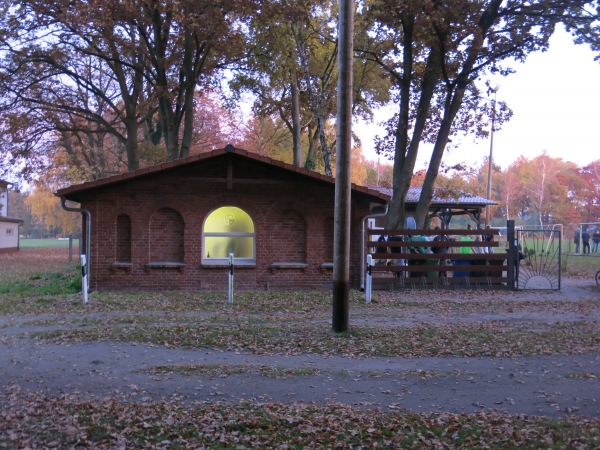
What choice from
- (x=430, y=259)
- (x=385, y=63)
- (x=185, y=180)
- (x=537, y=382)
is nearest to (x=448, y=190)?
(x=385, y=63)

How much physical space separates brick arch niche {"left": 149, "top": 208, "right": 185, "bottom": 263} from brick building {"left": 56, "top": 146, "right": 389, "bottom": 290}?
28 mm

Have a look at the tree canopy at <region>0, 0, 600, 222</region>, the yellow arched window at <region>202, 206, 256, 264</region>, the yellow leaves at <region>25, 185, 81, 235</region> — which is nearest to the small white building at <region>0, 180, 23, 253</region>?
the yellow leaves at <region>25, 185, 81, 235</region>

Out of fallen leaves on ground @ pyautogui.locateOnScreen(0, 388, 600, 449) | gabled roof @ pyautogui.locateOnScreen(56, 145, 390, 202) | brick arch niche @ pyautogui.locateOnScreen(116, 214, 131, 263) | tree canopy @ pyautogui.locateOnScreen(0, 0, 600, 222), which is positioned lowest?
fallen leaves on ground @ pyautogui.locateOnScreen(0, 388, 600, 449)

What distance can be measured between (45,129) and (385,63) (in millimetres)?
15954

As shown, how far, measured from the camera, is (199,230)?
18.5 metres

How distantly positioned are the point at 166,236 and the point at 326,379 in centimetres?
1105

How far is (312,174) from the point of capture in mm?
17953

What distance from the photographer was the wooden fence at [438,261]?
747 inches

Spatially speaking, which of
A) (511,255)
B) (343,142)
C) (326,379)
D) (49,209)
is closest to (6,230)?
(49,209)

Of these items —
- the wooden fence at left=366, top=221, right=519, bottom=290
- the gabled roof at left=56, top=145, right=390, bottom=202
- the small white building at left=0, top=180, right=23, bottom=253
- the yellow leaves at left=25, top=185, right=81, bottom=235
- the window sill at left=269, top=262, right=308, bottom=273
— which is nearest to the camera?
the gabled roof at left=56, top=145, right=390, bottom=202

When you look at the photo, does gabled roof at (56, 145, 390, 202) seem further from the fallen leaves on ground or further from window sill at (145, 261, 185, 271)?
the fallen leaves on ground

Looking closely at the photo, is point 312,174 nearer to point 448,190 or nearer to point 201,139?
point 448,190

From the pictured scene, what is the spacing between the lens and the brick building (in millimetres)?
18266

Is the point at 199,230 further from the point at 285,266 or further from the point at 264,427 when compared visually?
the point at 264,427
